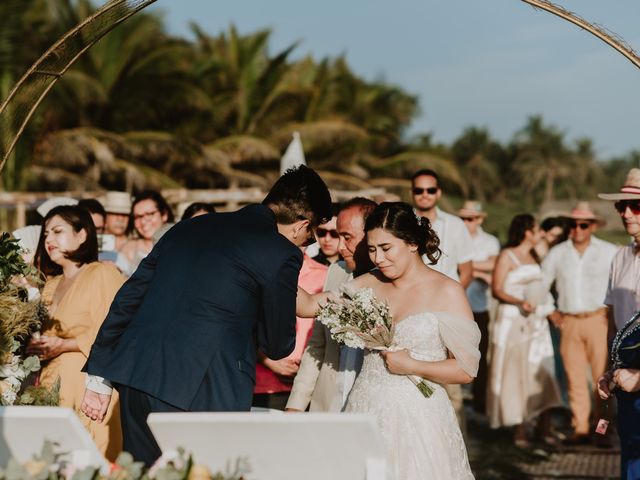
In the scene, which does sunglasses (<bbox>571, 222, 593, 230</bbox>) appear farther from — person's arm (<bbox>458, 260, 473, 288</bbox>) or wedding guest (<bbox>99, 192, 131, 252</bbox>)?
wedding guest (<bbox>99, 192, 131, 252</bbox>)

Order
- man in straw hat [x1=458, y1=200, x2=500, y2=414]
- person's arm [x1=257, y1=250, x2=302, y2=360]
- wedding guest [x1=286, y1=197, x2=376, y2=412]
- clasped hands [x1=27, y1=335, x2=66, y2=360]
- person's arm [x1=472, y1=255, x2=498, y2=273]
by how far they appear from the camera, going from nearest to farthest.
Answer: person's arm [x1=257, y1=250, x2=302, y2=360], wedding guest [x1=286, y1=197, x2=376, y2=412], clasped hands [x1=27, y1=335, x2=66, y2=360], man in straw hat [x1=458, y1=200, x2=500, y2=414], person's arm [x1=472, y1=255, x2=498, y2=273]

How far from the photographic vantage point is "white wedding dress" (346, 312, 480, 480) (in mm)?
4961

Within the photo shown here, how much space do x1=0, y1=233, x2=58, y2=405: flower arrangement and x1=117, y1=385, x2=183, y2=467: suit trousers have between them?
2.10 ft

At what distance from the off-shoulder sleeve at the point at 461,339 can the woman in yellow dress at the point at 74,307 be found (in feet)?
7.28

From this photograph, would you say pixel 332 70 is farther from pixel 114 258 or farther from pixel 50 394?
pixel 50 394

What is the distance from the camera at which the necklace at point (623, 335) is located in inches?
206

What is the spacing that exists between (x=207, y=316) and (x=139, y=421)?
1.75 ft

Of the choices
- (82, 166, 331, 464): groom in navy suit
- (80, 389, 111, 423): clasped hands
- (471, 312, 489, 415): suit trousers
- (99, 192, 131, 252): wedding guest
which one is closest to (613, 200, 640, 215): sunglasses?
(82, 166, 331, 464): groom in navy suit

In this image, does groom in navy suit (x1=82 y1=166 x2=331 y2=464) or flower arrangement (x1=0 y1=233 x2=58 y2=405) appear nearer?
groom in navy suit (x1=82 y1=166 x2=331 y2=464)

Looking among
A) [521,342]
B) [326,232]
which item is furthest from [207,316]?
[521,342]

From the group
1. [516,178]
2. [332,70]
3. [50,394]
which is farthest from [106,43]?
[516,178]

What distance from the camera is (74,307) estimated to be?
6.06m

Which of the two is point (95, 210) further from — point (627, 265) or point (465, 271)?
point (627, 265)

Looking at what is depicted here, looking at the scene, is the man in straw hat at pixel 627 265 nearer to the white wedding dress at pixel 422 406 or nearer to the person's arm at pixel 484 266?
the white wedding dress at pixel 422 406
